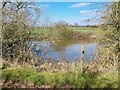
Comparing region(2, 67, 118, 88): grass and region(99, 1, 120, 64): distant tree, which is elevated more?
region(99, 1, 120, 64): distant tree

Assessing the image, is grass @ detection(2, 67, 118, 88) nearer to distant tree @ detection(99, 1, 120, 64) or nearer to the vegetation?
the vegetation

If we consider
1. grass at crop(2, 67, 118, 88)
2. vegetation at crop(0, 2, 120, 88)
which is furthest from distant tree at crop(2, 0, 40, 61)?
grass at crop(2, 67, 118, 88)

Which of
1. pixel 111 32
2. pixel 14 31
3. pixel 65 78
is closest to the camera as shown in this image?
pixel 65 78

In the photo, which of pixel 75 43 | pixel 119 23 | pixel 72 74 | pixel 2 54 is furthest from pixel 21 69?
pixel 75 43

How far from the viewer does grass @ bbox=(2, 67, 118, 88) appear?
356 inches

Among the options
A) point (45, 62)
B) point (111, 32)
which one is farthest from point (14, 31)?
point (111, 32)

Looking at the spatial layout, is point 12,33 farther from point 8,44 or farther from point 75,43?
point 75,43

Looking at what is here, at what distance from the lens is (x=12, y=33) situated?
14.2m

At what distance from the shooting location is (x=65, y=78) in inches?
369

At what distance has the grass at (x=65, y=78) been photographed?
9.04 metres

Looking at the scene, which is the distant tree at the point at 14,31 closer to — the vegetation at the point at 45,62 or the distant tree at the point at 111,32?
the vegetation at the point at 45,62

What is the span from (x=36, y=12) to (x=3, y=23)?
6.80ft

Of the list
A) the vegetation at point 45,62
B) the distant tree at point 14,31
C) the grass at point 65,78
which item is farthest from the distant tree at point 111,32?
the distant tree at point 14,31

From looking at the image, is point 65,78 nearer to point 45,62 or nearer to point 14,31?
point 45,62
